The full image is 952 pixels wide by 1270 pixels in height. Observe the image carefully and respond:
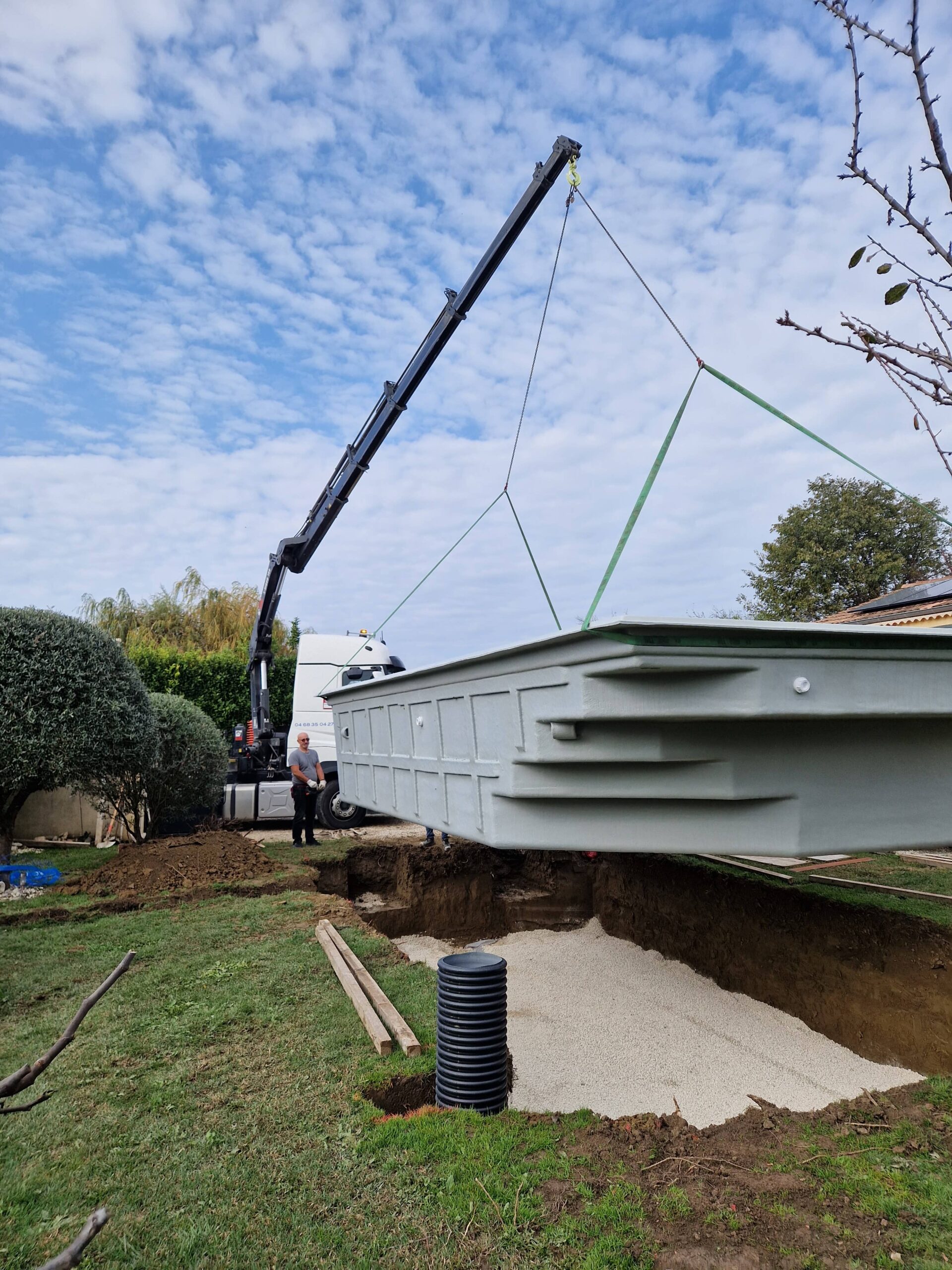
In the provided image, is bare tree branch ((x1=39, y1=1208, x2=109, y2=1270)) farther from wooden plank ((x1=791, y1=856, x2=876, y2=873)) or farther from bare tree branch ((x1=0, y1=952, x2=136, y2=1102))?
wooden plank ((x1=791, y1=856, x2=876, y2=873))

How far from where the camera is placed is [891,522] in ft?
71.3

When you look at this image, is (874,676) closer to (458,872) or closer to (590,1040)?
(590,1040)

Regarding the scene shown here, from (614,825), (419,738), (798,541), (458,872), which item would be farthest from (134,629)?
(614,825)

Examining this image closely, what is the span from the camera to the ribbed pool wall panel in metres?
2.94

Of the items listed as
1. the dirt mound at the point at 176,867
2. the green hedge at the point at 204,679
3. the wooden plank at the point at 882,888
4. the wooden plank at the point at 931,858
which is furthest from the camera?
the green hedge at the point at 204,679

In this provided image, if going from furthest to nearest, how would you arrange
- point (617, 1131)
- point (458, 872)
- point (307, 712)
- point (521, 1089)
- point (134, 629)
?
point (134, 629) → point (307, 712) → point (458, 872) → point (521, 1089) → point (617, 1131)

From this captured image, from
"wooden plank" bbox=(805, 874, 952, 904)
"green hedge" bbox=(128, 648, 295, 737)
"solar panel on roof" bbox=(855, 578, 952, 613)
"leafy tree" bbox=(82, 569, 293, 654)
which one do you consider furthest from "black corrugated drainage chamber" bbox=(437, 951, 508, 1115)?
"leafy tree" bbox=(82, 569, 293, 654)

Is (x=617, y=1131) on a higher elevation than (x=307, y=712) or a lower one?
lower

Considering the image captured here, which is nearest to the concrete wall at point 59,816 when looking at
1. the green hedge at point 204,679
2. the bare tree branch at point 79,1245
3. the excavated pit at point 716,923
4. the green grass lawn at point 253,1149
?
the green hedge at point 204,679

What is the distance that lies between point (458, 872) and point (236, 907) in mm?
3149

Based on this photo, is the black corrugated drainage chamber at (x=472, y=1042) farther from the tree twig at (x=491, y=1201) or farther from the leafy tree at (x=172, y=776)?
the leafy tree at (x=172, y=776)

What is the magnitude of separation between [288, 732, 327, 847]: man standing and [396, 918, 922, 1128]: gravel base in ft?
12.4

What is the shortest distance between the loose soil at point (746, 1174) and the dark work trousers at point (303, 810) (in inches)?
267

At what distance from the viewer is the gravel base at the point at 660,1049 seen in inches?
185
